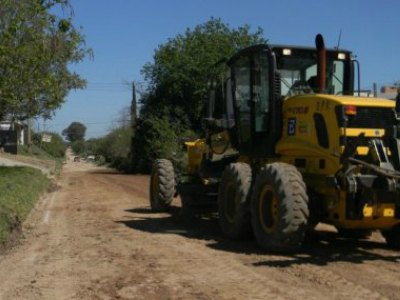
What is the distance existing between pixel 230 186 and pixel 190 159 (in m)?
4.65

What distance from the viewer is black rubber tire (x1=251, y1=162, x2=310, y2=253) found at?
8922mm

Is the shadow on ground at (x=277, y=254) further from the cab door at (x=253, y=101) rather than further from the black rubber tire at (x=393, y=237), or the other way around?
the cab door at (x=253, y=101)

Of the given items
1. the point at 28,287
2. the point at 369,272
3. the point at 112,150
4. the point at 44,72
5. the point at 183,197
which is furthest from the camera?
the point at 112,150

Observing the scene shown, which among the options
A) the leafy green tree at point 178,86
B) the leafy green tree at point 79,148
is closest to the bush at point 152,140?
the leafy green tree at point 178,86

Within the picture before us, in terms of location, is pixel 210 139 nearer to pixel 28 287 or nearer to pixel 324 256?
pixel 324 256

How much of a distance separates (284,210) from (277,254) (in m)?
0.74

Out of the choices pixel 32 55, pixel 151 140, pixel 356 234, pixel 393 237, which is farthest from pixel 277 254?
pixel 151 140

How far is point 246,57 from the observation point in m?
11.3

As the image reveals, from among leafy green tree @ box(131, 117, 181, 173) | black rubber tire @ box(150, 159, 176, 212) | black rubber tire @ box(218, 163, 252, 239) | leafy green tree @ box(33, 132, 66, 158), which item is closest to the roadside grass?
black rubber tire @ box(150, 159, 176, 212)

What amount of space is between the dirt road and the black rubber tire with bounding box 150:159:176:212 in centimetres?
236

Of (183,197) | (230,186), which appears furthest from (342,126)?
(183,197)

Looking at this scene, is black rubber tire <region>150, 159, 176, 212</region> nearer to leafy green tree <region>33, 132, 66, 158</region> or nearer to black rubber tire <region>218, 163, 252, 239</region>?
black rubber tire <region>218, 163, 252, 239</region>

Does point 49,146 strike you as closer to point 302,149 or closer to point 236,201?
point 236,201

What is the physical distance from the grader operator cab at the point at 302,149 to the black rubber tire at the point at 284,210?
0.01m
